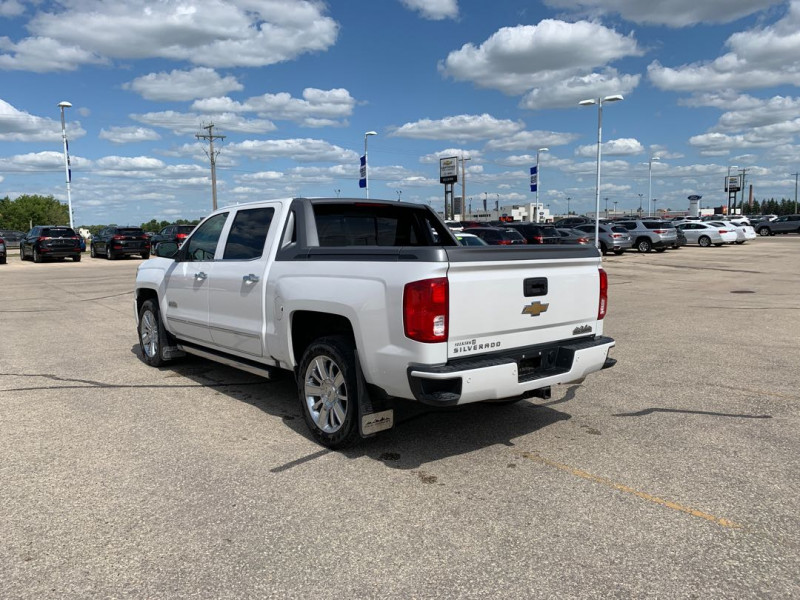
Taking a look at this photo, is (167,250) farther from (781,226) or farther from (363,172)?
(781,226)

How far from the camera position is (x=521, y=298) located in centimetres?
423

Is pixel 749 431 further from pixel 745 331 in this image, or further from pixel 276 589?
pixel 745 331

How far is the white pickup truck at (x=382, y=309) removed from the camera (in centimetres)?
384

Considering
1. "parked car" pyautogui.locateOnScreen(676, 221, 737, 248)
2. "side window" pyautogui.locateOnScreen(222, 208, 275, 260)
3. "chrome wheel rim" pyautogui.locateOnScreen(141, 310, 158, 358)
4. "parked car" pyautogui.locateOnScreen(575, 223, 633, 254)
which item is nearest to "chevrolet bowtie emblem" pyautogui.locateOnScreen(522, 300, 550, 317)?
"side window" pyautogui.locateOnScreen(222, 208, 275, 260)

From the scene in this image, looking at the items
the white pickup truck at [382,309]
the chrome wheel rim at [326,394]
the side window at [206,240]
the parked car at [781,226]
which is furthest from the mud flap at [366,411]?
the parked car at [781,226]

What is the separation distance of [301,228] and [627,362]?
455cm

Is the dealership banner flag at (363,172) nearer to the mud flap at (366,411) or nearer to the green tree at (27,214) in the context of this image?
the mud flap at (366,411)

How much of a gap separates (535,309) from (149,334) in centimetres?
502

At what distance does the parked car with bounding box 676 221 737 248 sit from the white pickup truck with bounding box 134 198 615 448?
38.9 metres

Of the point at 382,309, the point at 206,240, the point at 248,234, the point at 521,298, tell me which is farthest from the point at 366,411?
the point at 206,240

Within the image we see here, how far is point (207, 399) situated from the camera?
5.93 m

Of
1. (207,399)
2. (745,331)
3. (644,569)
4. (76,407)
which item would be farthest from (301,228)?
(745,331)

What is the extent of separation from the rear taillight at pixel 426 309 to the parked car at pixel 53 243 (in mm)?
30601

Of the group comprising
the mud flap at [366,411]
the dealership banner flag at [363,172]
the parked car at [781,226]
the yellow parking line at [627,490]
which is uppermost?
the dealership banner flag at [363,172]
